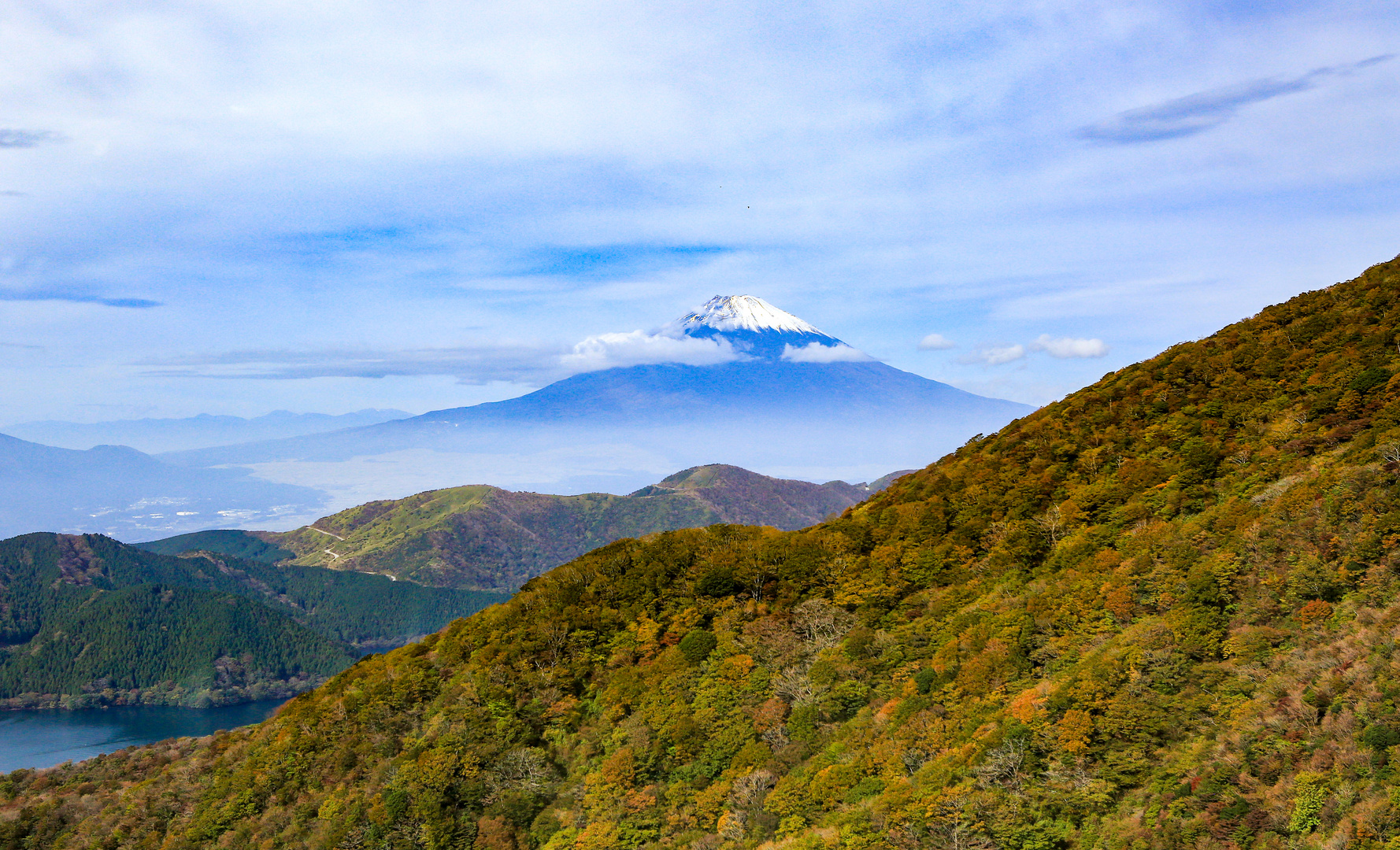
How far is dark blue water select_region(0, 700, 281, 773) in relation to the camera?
165750 mm

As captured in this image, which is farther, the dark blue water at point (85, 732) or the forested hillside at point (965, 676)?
the dark blue water at point (85, 732)

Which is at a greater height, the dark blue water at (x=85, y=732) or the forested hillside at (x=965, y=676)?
the forested hillside at (x=965, y=676)

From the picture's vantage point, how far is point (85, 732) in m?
186

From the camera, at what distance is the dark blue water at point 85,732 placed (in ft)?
544

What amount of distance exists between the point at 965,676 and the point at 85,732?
21889 centimetres

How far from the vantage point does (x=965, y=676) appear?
3881 centimetres

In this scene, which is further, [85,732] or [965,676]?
[85,732]

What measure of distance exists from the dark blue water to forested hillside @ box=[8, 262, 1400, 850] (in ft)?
398

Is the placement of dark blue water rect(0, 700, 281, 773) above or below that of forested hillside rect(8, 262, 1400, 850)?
below

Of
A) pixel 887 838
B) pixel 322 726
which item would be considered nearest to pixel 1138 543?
pixel 887 838

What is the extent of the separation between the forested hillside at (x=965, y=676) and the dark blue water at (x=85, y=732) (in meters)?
121

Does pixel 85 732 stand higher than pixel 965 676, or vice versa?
pixel 965 676

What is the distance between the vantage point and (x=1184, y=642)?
33.2 m

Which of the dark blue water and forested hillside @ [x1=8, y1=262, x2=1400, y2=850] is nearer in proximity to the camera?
forested hillside @ [x1=8, y1=262, x2=1400, y2=850]
